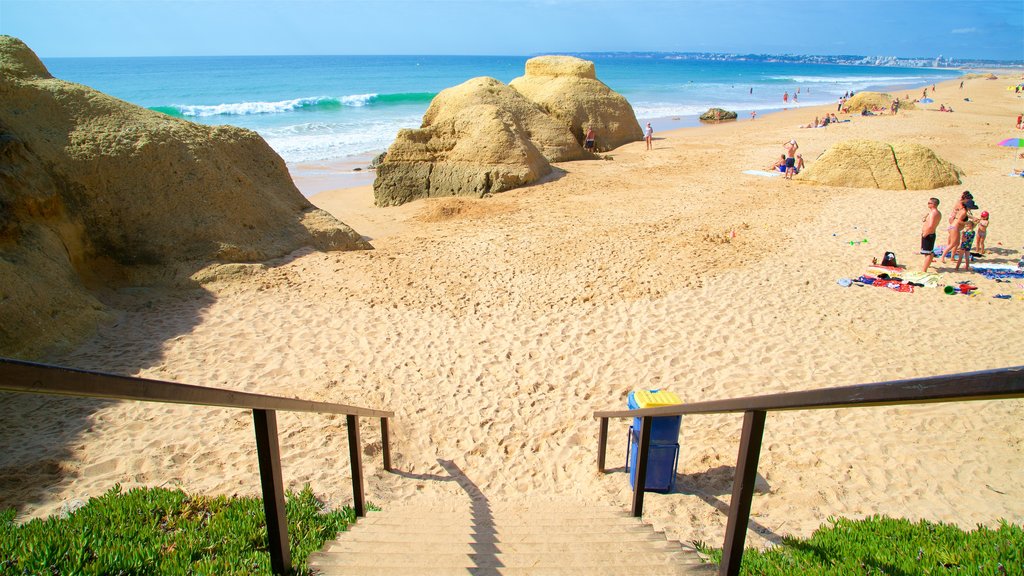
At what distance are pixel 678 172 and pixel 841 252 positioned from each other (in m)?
9.06

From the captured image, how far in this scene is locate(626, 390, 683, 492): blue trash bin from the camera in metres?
5.04

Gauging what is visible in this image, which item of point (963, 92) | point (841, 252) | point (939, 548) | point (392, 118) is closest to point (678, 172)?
point (841, 252)

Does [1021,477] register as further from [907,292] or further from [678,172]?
[678,172]

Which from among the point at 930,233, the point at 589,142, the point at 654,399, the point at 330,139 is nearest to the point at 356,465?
the point at 654,399

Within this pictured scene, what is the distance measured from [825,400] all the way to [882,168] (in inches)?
709

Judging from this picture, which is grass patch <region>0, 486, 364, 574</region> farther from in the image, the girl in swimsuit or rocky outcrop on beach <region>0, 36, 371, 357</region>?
the girl in swimsuit

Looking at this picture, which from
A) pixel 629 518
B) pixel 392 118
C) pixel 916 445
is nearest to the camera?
pixel 629 518

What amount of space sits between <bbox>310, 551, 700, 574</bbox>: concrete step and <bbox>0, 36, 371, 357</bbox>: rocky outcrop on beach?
6.16m

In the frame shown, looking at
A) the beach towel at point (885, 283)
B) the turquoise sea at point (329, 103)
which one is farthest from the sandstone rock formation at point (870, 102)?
the beach towel at point (885, 283)

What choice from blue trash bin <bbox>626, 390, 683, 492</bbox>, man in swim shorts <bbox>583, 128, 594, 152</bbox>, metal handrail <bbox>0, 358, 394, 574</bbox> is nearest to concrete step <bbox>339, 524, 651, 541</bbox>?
metal handrail <bbox>0, 358, 394, 574</bbox>

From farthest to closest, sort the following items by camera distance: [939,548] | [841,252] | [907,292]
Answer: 1. [841,252]
2. [907,292]
3. [939,548]

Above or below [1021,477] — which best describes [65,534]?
above

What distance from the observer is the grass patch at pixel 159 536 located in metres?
2.58

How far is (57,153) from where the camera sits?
29.1 ft
